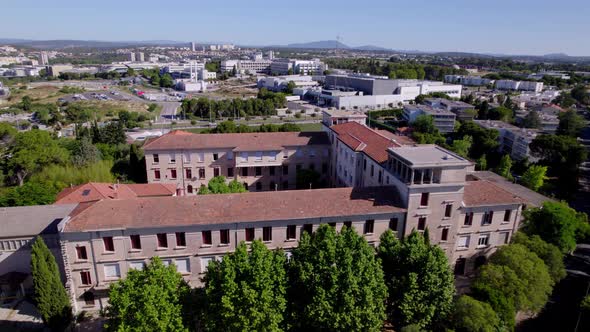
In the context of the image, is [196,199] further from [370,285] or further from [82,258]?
[370,285]

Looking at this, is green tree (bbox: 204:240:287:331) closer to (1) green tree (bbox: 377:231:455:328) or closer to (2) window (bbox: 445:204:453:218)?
(1) green tree (bbox: 377:231:455:328)

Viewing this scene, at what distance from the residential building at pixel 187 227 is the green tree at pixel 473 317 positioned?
34.6ft

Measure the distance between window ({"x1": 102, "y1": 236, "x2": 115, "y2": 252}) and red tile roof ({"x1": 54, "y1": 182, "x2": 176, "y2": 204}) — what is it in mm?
10179

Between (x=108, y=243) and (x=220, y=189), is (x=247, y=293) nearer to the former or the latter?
(x=108, y=243)

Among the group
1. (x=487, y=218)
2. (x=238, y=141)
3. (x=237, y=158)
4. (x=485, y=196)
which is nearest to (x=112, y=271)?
(x=237, y=158)

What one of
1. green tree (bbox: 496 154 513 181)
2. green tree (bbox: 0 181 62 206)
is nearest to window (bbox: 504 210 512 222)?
green tree (bbox: 496 154 513 181)

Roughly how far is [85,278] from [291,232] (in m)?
19.2

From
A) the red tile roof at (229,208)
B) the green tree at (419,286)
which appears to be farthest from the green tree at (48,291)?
the green tree at (419,286)

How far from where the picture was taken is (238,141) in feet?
203

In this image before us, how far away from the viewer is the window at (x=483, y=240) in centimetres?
Result: 4272

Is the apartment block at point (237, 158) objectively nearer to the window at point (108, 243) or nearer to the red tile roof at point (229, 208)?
the red tile roof at point (229, 208)

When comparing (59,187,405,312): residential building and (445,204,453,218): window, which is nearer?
(59,187,405,312): residential building

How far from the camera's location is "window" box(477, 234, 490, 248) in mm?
42719

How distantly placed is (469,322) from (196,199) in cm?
2551
